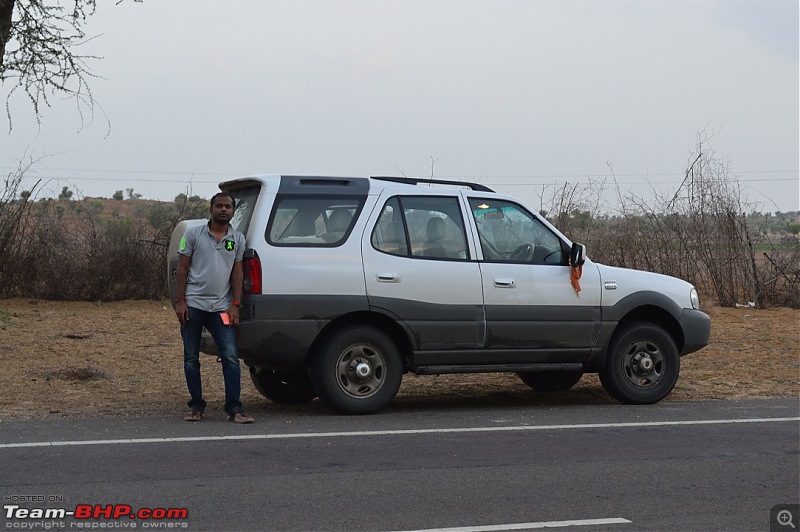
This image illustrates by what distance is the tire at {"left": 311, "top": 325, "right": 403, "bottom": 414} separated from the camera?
→ 30.6 ft

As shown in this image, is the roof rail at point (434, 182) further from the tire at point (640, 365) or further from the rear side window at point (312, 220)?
the tire at point (640, 365)

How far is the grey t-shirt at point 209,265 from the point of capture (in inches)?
352

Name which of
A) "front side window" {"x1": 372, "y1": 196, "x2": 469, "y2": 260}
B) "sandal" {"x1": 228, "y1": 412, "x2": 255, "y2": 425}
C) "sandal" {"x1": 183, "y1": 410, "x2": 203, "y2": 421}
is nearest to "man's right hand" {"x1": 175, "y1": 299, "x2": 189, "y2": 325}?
"sandal" {"x1": 183, "y1": 410, "x2": 203, "y2": 421}

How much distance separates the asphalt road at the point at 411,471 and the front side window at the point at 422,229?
147 cm

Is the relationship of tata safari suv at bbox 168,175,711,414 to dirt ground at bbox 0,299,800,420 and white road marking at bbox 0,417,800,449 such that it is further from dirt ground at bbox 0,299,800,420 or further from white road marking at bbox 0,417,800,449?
white road marking at bbox 0,417,800,449

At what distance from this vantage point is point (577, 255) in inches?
398

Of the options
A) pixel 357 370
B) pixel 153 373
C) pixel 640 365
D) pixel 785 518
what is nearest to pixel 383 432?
pixel 357 370

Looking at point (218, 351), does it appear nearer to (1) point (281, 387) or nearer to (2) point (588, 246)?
(1) point (281, 387)

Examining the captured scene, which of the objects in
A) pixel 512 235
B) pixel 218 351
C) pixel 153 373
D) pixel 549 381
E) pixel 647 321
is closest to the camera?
pixel 218 351

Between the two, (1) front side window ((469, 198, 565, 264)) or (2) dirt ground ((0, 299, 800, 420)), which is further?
(2) dirt ground ((0, 299, 800, 420))

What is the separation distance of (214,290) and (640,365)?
4217 mm

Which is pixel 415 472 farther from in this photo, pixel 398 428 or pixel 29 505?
pixel 29 505

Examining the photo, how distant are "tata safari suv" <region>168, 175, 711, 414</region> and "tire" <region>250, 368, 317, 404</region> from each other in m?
0.01

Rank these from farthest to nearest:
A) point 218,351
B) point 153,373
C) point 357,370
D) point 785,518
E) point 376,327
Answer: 1. point 153,373
2. point 376,327
3. point 357,370
4. point 218,351
5. point 785,518
